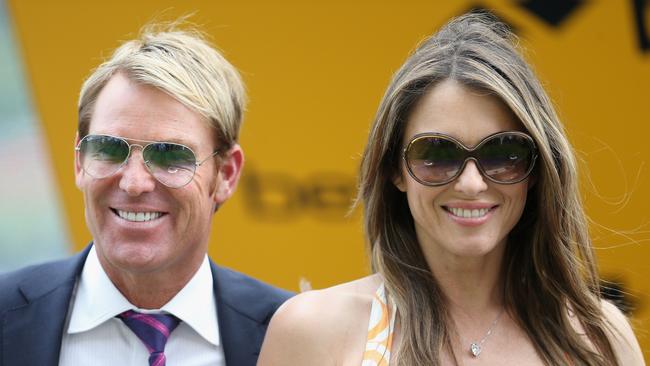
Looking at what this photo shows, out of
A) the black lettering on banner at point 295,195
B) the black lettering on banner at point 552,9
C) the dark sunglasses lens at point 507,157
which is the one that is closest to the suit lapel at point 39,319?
the dark sunglasses lens at point 507,157

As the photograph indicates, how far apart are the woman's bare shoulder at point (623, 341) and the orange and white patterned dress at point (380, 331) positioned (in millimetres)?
591

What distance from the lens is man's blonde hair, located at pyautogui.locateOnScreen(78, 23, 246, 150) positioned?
2852 mm

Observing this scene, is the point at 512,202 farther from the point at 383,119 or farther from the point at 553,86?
the point at 553,86

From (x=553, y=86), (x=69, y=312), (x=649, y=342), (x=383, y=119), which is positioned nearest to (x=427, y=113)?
(x=383, y=119)

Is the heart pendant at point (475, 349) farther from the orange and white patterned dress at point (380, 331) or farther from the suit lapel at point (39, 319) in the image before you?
the suit lapel at point (39, 319)

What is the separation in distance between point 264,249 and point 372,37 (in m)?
1.08

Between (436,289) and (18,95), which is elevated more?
(18,95)

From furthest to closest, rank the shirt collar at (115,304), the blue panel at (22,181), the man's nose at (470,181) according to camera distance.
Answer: the blue panel at (22,181) < the shirt collar at (115,304) < the man's nose at (470,181)

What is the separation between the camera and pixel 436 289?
261cm

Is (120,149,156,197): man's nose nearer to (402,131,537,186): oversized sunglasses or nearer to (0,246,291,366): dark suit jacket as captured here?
(0,246,291,366): dark suit jacket

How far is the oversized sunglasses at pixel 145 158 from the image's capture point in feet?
9.07

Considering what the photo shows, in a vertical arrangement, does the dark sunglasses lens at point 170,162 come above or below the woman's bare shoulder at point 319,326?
above

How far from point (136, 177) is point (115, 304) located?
0.38 metres

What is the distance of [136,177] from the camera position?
2752 millimetres
